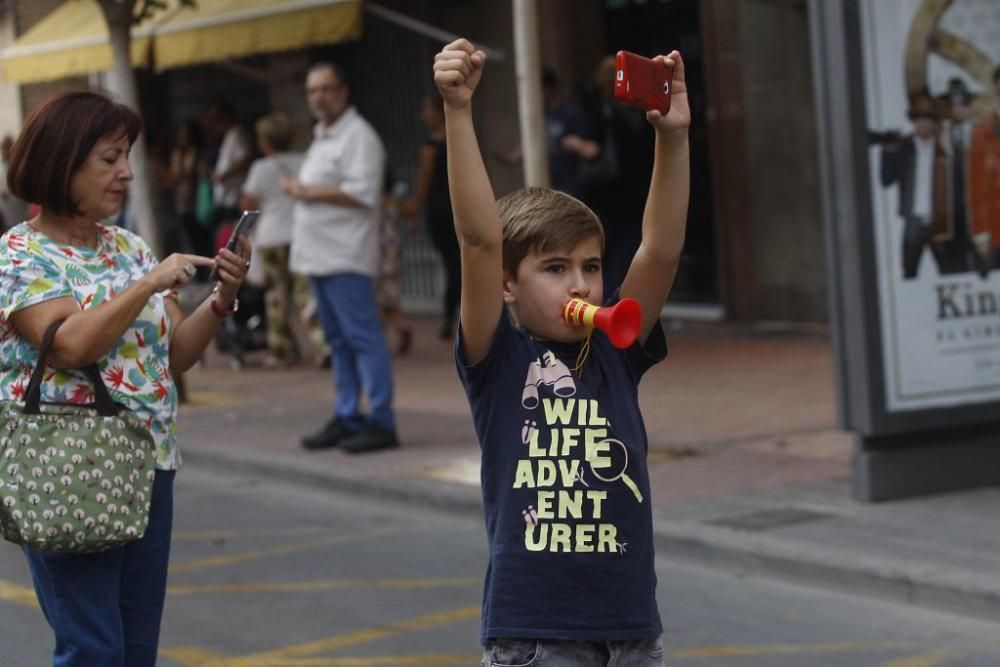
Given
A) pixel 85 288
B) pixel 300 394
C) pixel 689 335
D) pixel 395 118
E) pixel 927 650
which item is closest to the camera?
pixel 85 288

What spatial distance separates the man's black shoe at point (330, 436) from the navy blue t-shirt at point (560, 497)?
6451mm

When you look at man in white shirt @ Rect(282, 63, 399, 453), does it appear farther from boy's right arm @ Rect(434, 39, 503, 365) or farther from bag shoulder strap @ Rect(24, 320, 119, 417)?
boy's right arm @ Rect(434, 39, 503, 365)

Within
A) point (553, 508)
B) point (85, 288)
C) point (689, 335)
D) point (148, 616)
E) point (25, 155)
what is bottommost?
point (689, 335)

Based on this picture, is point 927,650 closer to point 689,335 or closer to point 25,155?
point 25,155

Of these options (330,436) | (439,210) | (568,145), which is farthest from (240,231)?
(439,210)

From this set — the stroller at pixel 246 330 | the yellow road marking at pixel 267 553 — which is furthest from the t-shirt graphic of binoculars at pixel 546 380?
the stroller at pixel 246 330

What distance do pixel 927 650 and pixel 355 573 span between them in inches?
97.3

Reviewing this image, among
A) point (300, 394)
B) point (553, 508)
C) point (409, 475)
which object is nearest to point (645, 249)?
point (553, 508)

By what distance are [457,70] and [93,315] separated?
1253mm

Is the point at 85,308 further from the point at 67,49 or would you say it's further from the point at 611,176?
the point at 67,49

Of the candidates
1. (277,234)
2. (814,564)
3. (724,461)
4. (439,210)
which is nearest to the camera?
(814,564)

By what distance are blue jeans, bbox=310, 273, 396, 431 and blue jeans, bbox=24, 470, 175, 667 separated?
528cm

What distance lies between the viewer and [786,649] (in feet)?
18.7

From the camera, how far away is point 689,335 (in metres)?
14.0
